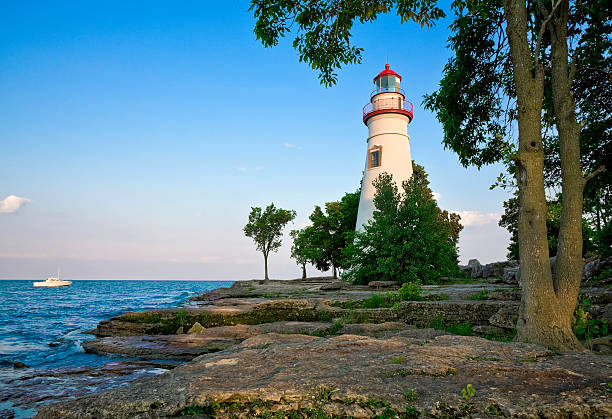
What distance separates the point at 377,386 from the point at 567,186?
5295 mm

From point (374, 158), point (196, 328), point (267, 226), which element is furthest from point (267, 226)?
point (196, 328)

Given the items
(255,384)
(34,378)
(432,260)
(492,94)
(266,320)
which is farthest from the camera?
(432,260)

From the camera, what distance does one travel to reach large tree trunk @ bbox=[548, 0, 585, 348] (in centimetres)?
607

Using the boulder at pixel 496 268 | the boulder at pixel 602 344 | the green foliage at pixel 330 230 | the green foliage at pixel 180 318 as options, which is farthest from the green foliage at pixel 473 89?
the green foliage at pixel 330 230

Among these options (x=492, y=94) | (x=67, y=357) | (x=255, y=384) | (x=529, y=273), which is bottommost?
(x=67, y=357)

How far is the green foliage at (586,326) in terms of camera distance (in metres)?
6.40

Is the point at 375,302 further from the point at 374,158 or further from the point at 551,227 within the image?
the point at 551,227

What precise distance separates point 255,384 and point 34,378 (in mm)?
6423

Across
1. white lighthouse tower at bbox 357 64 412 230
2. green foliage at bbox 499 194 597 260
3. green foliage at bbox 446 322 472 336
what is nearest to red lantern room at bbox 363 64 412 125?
white lighthouse tower at bbox 357 64 412 230

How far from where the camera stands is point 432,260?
19.3m

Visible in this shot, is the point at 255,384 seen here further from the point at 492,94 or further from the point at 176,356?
the point at 492,94

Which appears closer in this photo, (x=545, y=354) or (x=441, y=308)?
(x=545, y=354)

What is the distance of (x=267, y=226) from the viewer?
47.1m

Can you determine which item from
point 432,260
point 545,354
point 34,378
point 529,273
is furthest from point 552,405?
point 432,260
